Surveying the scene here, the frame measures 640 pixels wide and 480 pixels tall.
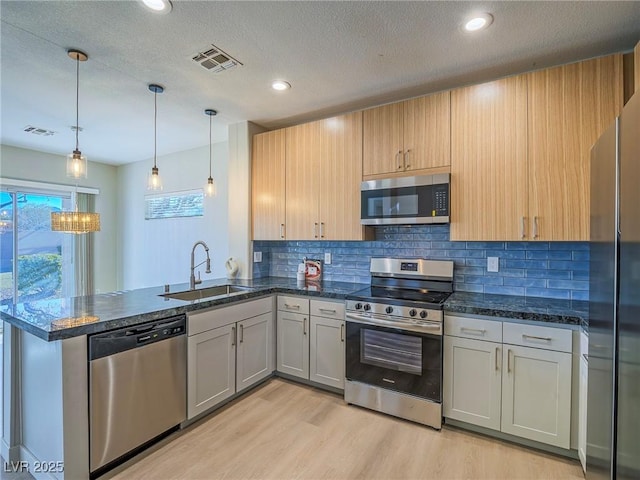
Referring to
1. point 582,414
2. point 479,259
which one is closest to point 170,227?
point 479,259

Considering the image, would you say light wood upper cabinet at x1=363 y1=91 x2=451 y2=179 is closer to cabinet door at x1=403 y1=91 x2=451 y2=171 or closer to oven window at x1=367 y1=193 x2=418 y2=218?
cabinet door at x1=403 y1=91 x2=451 y2=171

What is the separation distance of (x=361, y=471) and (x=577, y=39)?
293 centimetres

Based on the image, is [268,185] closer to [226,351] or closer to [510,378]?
[226,351]

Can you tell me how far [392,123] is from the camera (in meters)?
2.76

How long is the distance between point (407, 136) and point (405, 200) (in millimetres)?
540

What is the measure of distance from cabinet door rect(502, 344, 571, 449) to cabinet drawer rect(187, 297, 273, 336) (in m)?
1.92

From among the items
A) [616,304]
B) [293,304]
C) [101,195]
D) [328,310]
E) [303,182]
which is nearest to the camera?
[616,304]

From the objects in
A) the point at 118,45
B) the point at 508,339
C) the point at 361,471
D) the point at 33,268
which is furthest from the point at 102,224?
the point at 508,339

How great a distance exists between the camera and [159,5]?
1.70 metres

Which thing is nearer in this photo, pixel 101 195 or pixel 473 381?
pixel 473 381

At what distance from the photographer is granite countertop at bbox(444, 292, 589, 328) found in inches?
76.3

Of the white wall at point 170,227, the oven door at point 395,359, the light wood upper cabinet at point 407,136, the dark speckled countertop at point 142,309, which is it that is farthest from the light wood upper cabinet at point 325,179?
the white wall at point 170,227

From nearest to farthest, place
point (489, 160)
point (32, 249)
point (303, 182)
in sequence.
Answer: point (489, 160), point (303, 182), point (32, 249)

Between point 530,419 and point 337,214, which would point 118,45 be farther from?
point 530,419
